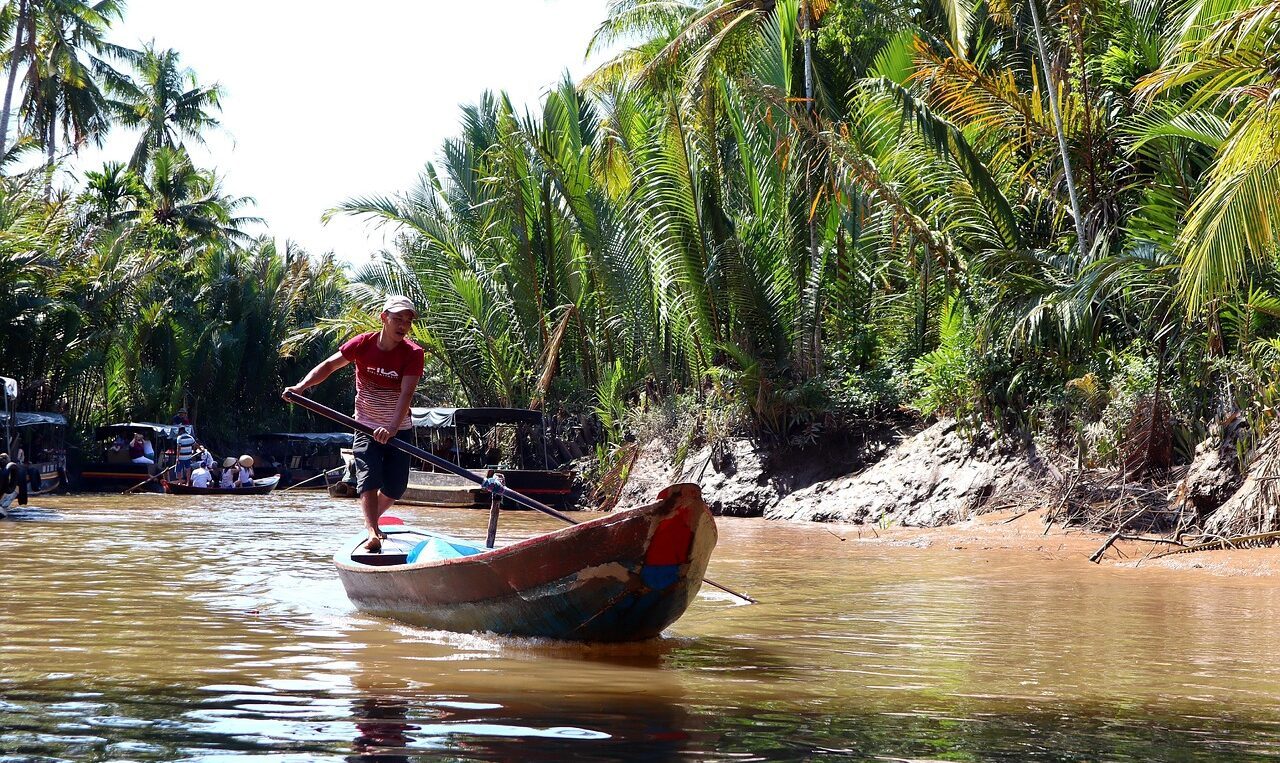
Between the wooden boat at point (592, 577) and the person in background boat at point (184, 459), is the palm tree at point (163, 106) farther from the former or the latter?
the wooden boat at point (592, 577)

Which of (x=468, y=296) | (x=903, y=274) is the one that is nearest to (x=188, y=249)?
(x=468, y=296)

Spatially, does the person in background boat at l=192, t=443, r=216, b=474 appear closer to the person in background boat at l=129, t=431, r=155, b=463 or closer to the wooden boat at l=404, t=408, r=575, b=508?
the person in background boat at l=129, t=431, r=155, b=463

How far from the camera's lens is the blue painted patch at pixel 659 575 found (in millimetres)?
5340

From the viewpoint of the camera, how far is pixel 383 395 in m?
7.23

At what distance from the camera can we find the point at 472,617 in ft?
19.3

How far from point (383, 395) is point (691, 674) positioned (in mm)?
3109

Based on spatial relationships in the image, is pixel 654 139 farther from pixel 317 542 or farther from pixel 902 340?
pixel 317 542

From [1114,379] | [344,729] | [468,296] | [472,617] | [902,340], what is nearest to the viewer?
[344,729]

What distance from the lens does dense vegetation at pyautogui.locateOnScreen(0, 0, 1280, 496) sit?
446 inches

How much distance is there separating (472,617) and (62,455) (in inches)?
864

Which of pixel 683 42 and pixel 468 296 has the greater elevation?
pixel 683 42

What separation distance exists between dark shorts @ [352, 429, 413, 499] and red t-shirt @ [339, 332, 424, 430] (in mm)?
139

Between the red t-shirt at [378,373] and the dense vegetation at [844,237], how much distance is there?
18.7ft

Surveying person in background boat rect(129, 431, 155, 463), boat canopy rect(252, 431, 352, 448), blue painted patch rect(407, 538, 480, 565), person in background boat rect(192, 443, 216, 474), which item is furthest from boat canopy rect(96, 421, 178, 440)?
blue painted patch rect(407, 538, 480, 565)
